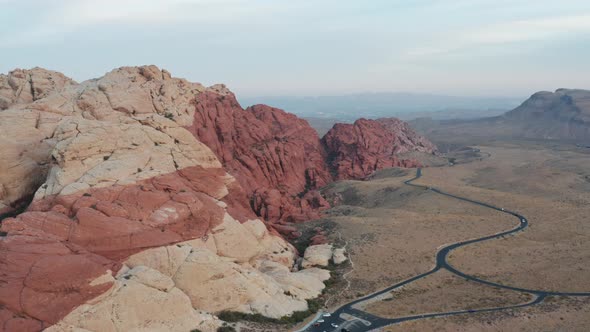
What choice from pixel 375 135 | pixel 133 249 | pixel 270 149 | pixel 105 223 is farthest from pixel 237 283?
pixel 375 135

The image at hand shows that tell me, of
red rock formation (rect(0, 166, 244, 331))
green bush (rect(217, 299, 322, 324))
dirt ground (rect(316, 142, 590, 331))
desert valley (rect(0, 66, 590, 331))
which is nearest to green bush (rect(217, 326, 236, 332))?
desert valley (rect(0, 66, 590, 331))

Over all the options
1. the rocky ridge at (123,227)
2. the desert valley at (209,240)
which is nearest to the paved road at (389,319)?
the desert valley at (209,240)

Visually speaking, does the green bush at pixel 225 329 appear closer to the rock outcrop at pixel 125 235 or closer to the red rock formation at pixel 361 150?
the rock outcrop at pixel 125 235

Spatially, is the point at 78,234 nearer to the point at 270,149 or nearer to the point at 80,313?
the point at 80,313

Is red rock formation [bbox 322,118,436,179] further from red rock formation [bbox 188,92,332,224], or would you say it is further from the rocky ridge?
the rocky ridge

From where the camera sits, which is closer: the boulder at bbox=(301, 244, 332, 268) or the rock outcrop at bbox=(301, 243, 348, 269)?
the boulder at bbox=(301, 244, 332, 268)

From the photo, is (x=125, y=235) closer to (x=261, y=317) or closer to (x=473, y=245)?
(x=261, y=317)
